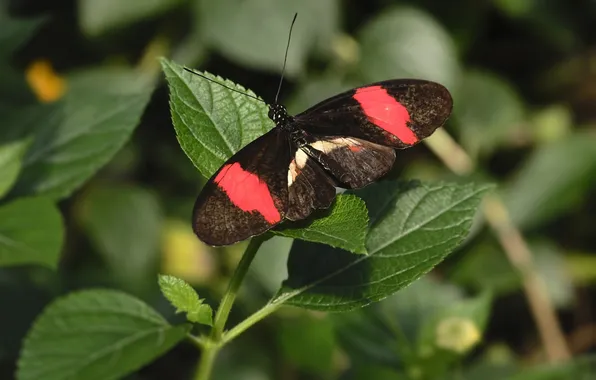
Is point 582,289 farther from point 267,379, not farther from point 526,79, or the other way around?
point 267,379

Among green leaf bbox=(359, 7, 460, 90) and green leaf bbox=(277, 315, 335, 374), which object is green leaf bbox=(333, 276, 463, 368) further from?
green leaf bbox=(359, 7, 460, 90)

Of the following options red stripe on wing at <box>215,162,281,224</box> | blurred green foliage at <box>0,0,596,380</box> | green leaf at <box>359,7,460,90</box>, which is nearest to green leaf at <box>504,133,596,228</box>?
blurred green foliage at <box>0,0,596,380</box>

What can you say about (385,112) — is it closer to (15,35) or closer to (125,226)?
(15,35)

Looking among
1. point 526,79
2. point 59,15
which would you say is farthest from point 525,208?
point 59,15

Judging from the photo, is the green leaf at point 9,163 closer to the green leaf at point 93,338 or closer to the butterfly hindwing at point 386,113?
the green leaf at point 93,338

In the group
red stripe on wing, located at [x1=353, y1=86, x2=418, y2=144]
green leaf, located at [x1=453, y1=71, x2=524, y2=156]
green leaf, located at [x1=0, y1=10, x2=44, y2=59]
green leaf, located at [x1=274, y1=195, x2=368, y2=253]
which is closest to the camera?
green leaf, located at [x1=274, y1=195, x2=368, y2=253]
